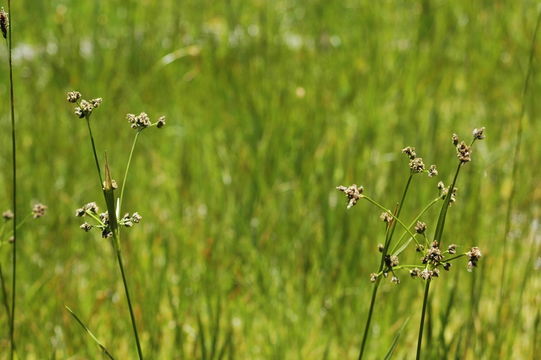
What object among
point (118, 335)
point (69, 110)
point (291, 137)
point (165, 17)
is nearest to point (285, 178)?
point (291, 137)

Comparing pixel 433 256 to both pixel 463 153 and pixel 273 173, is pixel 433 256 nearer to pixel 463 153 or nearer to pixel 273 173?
pixel 463 153

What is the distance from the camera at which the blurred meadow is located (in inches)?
79.1

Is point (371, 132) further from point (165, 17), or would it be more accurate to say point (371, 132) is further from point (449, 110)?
point (165, 17)

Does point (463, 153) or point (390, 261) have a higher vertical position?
point (463, 153)

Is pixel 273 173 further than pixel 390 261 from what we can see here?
Yes

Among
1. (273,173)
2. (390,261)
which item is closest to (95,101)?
(390,261)

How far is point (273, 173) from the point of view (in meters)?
2.66

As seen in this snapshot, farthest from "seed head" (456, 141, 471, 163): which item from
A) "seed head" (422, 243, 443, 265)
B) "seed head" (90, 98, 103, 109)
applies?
"seed head" (90, 98, 103, 109)

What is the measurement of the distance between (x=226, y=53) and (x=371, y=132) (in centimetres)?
103

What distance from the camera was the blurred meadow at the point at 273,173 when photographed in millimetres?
2010

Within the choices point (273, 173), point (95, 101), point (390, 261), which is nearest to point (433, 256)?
point (390, 261)

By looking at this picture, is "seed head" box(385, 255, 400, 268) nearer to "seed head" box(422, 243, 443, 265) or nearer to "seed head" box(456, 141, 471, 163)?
"seed head" box(422, 243, 443, 265)

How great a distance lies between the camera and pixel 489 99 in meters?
3.31

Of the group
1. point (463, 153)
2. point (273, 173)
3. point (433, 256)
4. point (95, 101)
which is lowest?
point (433, 256)
